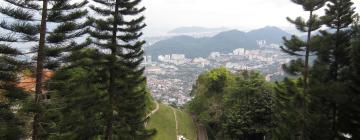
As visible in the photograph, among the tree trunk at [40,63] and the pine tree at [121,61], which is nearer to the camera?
the tree trunk at [40,63]

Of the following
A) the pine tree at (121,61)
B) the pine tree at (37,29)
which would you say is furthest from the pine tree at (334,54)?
the pine tree at (37,29)

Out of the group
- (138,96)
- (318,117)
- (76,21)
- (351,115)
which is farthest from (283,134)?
(76,21)

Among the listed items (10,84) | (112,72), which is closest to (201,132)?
(112,72)

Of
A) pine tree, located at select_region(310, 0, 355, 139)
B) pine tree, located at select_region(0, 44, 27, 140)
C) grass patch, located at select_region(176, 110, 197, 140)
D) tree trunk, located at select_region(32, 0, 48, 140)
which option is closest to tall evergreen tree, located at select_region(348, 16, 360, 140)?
pine tree, located at select_region(310, 0, 355, 139)

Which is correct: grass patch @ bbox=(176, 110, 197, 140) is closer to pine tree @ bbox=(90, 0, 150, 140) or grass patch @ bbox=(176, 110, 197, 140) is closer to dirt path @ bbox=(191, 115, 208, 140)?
dirt path @ bbox=(191, 115, 208, 140)

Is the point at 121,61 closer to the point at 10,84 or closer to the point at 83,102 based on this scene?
the point at 83,102

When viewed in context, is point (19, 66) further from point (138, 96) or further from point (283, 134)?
point (283, 134)

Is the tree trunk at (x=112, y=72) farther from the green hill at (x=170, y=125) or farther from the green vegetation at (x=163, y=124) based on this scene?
the green hill at (x=170, y=125)
